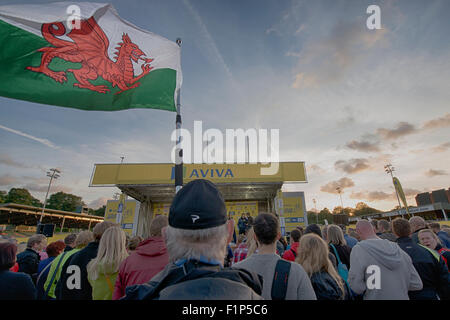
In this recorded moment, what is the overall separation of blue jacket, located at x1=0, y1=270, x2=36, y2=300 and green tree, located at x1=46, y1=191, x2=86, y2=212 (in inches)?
3739

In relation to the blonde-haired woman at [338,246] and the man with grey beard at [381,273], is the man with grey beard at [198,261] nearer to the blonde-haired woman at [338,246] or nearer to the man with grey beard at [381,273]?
the man with grey beard at [381,273]

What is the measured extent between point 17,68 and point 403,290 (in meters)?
7.72

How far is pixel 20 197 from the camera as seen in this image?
6756cm

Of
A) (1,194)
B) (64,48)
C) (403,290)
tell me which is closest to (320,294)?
(403,290)

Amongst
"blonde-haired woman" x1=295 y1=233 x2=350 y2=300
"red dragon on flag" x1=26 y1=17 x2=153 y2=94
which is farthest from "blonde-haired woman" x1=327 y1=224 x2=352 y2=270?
"red dragon on flag" x1=26 y1=17 x2=153 y2=94

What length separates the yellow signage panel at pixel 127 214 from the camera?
18250mm

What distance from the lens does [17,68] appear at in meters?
4.46

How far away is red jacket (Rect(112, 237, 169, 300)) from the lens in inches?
91.4

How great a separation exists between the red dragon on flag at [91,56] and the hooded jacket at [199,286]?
5.26 metres

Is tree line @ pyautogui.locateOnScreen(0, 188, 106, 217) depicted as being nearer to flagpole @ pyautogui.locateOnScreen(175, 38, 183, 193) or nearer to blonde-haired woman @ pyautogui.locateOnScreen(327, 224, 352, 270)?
flagpole @ pyautogui.locateOnScreen(175, 38, 183, 193)

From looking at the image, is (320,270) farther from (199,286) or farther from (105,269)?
(105,269)

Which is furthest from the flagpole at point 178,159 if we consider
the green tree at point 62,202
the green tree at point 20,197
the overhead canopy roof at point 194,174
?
the green tree at point 62,202

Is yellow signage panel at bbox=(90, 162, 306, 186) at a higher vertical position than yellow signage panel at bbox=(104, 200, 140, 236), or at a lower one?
higher

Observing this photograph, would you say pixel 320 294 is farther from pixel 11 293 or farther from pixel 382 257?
pixel 11 293
